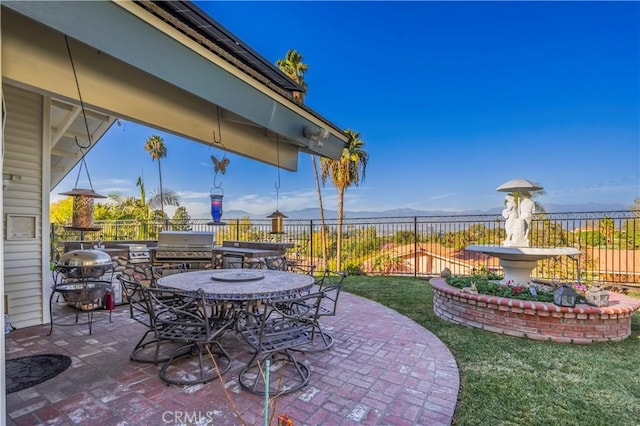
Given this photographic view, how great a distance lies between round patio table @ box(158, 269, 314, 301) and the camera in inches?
105

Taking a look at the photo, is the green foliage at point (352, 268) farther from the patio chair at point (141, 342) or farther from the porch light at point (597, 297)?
the patio chair at point (141, 342)

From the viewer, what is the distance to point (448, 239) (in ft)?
27.3

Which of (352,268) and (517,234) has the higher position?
(517,234)

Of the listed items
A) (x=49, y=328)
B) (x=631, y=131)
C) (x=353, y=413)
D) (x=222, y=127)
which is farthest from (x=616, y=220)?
(x=49, y=328)

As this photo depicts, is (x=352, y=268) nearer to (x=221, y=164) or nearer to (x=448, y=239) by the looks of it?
(x=448, y=239)

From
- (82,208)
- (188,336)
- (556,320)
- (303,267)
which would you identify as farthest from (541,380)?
(82,208)

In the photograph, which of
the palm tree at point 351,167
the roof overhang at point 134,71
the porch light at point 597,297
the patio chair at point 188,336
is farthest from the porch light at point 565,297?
the palm tree at point 351,167

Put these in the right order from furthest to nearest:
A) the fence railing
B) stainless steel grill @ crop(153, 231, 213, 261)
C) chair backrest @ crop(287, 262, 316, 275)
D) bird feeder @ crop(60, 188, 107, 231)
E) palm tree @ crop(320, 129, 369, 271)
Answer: palm tree @ crop(320, 129, 369, 271), the fence railing, stainless steel grill @ crop(153, 231, 213, 261), chair backrest @ crop(287, 262, 316, 275), bird feeder @ crop(60, 188, 107, 231)

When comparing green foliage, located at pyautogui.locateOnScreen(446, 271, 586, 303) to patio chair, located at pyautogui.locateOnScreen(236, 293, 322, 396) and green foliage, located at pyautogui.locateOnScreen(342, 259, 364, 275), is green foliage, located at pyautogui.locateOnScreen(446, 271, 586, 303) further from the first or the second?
green foliage, located at pyautogui.locateOnScreen(342, 259, 364, 275)

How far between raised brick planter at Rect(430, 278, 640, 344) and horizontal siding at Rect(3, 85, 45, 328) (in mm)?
6012

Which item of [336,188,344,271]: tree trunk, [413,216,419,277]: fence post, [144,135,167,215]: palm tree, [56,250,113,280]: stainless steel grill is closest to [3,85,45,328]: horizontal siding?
[56,250,113,280]: stainless steel grill

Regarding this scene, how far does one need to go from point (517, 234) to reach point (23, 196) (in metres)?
7.03

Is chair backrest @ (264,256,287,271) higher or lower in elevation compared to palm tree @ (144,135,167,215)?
lower

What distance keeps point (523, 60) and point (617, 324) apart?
7787 millimetres
